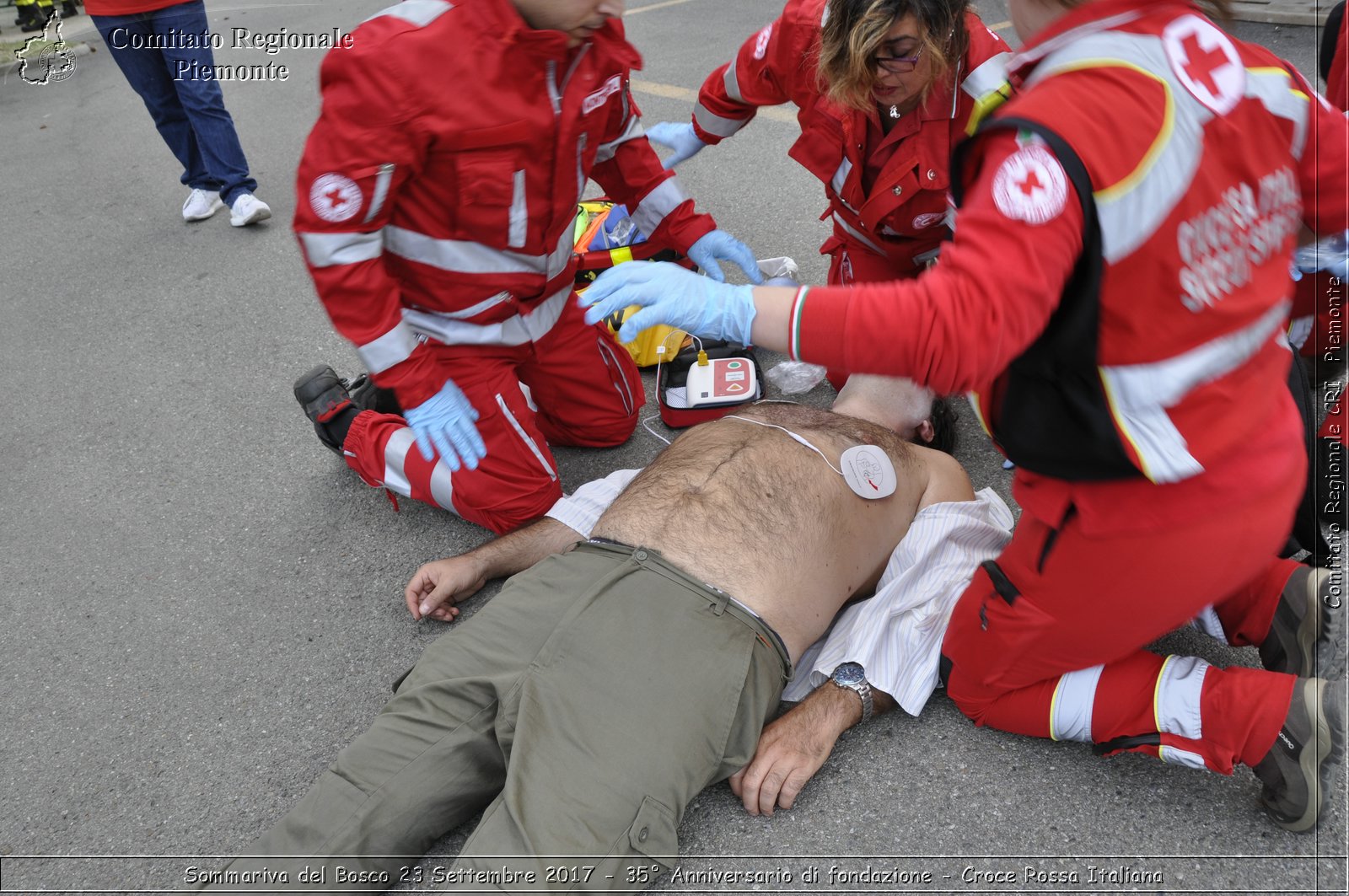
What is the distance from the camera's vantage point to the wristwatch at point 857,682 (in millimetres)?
1867

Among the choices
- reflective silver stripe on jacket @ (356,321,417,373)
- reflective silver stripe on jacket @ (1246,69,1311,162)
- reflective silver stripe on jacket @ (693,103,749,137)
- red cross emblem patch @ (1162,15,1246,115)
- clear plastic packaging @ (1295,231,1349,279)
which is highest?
red cross emblem patch @ (1162,15,1246,115)

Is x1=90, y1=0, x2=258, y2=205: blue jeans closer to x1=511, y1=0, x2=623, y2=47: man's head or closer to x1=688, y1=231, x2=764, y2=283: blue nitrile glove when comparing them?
x1=688, y1=231, x2=764, y2=283: blue nitrile glove

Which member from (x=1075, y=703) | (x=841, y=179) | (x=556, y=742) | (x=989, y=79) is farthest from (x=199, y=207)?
(x=1075, y=703)

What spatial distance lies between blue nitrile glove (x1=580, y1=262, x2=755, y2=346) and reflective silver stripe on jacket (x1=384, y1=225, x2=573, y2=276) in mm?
913

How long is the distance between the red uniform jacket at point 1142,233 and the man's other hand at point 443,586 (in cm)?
131

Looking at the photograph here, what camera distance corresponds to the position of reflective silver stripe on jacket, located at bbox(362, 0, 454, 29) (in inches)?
76.3

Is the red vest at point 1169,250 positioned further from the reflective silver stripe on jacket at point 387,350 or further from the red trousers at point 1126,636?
the reflective silver stripe on jacket at point 387,350

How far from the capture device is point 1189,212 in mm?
1105

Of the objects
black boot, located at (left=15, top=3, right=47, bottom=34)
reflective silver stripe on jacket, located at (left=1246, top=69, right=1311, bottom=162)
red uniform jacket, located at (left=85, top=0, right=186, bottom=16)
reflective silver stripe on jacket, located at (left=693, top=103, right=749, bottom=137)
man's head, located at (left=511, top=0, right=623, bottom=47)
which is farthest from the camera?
black boot, located at (left=15, top=3, right=47, bottom=34)

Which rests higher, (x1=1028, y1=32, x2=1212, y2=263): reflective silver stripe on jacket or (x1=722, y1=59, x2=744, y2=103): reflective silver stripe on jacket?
(x1=1028, y1=32, x2=1212, y2=263): reflective silver stripe on jacket

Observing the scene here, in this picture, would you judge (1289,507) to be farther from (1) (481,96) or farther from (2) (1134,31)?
(1) (481,96)

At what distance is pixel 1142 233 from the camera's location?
3.57ft

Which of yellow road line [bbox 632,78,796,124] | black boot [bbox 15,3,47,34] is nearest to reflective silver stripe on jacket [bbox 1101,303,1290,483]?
yellow road line [bbox 632,78,796,124]

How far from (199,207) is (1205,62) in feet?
14.3
